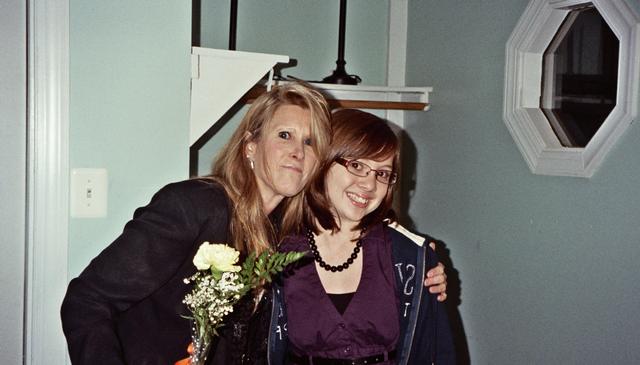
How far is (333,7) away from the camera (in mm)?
3043

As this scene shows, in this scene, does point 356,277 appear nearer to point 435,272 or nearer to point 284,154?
point 435,272

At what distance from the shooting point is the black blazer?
51.5 inches

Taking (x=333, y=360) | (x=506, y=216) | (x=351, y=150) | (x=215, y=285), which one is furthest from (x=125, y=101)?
(x=506, y=216)

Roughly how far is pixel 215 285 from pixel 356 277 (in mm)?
667

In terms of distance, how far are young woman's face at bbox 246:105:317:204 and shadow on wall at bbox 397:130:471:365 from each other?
1.39m

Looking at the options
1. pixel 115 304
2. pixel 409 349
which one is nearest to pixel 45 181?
pixel 115 304

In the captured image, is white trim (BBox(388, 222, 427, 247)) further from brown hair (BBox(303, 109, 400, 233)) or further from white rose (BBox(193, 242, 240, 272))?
white rose (BBox(193, 242, 240, 272))

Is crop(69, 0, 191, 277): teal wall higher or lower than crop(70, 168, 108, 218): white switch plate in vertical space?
higher

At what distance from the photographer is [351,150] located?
163 centimetres

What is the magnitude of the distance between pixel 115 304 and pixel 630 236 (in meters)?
1.44

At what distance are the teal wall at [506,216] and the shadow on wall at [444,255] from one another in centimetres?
2

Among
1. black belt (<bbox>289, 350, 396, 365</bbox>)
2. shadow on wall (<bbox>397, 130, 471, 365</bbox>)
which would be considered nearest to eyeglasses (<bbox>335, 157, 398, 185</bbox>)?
black belt (<bbox>289, 350, 396, 365</bbox>)

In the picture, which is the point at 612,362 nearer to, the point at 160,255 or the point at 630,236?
the point at 630,236

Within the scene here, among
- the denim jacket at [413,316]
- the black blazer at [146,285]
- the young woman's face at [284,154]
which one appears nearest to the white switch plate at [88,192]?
the black blazer at [146,285]
